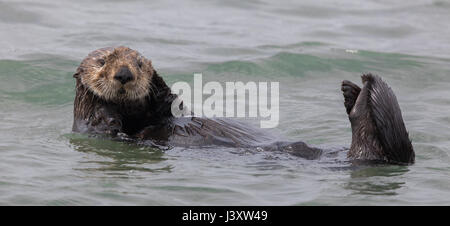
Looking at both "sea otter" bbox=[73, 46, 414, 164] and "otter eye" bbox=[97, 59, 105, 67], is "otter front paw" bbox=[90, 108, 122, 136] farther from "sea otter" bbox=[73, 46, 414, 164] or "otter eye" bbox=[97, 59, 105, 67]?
"otter eye" bbox=[97, 59, 105, 67]

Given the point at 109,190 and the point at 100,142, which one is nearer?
the point at 109,190

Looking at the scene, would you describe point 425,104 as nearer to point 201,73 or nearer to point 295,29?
point 201,73

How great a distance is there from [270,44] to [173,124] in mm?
4890

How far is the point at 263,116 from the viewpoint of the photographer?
8.23 m

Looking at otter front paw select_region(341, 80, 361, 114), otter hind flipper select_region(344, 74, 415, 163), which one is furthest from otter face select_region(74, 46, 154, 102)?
otter hind flipper select_region(344, 74, 415, 163)

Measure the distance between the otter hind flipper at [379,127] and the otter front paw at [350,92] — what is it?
4.0 inches

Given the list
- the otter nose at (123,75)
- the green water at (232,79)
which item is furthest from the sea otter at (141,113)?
the green water at (232,79)

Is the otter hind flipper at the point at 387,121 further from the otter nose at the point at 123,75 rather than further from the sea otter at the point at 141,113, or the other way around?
the otter nose at the point at 123,75

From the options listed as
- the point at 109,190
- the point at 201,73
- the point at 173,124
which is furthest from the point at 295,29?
the point at 109,190

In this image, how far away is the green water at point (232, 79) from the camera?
212 inches

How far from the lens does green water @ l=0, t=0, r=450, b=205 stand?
539 cm

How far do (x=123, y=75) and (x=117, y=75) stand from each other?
5 centimetres

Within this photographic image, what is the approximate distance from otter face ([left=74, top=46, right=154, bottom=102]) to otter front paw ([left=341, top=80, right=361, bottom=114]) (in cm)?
156
